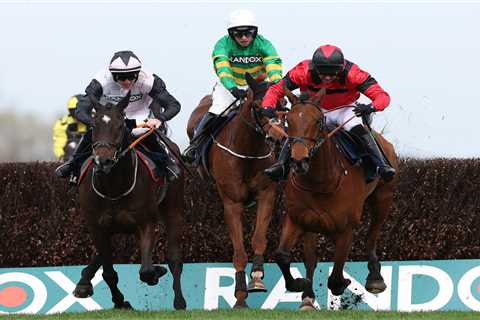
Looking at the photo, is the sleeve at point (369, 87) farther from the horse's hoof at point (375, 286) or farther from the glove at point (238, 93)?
the horse's hoof at point (375, 286)

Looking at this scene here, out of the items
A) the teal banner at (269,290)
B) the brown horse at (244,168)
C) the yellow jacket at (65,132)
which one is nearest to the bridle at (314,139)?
the brown horse at (244,168)

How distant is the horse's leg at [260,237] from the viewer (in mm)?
12250

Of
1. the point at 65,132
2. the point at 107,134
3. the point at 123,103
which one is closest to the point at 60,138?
the point at 65,132

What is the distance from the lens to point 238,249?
41.7 ft

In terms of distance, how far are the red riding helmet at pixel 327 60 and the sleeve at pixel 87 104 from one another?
6.98ft

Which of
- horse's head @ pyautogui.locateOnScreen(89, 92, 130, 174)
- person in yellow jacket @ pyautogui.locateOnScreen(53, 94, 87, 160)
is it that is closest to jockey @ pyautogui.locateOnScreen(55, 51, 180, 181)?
horse's head @ pyautogui.locateOnScreen(89, 92, 130, 174)

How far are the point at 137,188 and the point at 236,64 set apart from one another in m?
2.02

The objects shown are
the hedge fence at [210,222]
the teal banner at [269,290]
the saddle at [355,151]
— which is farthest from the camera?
the hedge fence at [210,222]

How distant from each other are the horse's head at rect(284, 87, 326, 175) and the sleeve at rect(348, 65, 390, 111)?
3.01 feet

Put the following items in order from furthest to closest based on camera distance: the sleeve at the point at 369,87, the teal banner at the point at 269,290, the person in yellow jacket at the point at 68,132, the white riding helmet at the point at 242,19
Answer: the person in yellow jacket at the point at 68,132
the teal banner at the point at 269,290
the white riding helmet at the point at 242,19
the sleeve at the point at 369,87

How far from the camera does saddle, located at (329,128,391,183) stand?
1184cm

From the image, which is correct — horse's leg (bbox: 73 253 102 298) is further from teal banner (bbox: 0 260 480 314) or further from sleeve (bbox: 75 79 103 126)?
teal banner (bbox: 0 260 480 314)

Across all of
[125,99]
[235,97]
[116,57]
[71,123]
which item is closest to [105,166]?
[125,99]

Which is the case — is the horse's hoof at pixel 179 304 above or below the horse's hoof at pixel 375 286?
below
